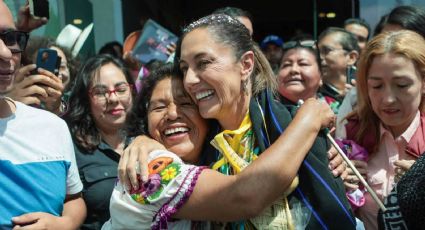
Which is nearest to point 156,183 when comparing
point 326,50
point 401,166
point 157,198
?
point 157,198

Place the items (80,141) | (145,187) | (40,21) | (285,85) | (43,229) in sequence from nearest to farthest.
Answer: (145,187) → (43,229) → (40,21) → (80,141) → (285,85)

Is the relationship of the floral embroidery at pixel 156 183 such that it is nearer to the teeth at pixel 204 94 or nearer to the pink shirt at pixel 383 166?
the teeth at pixel 204 94

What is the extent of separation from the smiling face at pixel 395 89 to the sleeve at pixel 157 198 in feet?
3.23

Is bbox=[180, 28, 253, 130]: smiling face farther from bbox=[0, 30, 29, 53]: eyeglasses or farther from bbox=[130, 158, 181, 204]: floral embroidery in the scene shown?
bbox=[0, 30, 29, 53]: eyeglasses

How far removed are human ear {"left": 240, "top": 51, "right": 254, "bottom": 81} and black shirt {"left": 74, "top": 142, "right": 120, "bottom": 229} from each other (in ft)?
3.91

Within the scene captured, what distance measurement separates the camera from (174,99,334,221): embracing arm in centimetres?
196

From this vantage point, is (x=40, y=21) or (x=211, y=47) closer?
(x=211, y=47)

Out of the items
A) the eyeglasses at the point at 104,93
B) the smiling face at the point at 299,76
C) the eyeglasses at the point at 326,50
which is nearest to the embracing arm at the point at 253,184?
the eyeglasses at the point at 104,93

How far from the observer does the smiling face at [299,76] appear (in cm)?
371

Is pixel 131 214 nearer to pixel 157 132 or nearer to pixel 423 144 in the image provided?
pixel 157 132

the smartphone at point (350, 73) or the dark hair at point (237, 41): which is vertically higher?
the dark hair at point (237, 41)

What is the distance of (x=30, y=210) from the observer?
2.21m

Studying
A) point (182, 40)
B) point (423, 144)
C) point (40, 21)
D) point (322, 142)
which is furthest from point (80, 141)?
point (423, 144)

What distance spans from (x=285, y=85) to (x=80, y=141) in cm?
141
